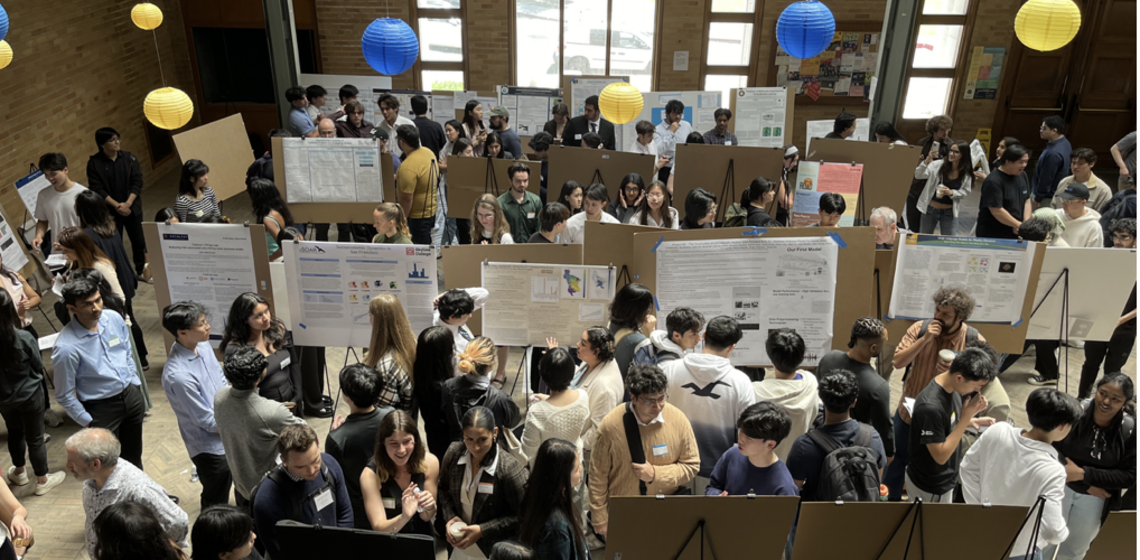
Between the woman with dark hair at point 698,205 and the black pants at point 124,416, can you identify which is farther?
the woman with dark hair at point 698,205

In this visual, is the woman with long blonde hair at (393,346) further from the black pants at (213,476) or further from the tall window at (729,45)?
the tall window at (729,45)

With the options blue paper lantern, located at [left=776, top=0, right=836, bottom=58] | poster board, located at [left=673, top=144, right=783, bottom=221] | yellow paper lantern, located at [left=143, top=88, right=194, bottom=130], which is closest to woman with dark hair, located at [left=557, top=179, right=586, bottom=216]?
poster board, located at [left=673, top=144, right=783, bottom=221]

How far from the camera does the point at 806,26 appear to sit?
720cm

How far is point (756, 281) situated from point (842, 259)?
0.54 meters

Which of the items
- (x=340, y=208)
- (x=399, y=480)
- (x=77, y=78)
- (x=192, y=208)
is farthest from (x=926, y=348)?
(x=77, y=78)

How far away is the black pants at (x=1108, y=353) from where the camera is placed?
521cm

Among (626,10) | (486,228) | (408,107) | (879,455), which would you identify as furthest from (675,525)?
(626,10)

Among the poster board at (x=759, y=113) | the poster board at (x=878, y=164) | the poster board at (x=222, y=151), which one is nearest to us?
the poster board at (x=878, y=164)

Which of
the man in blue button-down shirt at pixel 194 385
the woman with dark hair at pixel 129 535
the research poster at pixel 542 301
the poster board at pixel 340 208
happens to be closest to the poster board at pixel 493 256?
the research poster at pixel 542 301

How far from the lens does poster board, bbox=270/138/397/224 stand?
21.6ft

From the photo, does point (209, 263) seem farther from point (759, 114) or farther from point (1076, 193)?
point (759, 114)

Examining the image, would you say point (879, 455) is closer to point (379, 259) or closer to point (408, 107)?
point (379, 259)

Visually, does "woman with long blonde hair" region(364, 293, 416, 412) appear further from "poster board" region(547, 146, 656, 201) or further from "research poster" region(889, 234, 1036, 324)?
"poster board" region(547, 146, 656, 201)

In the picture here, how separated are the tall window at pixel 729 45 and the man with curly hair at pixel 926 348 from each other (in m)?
8.05
